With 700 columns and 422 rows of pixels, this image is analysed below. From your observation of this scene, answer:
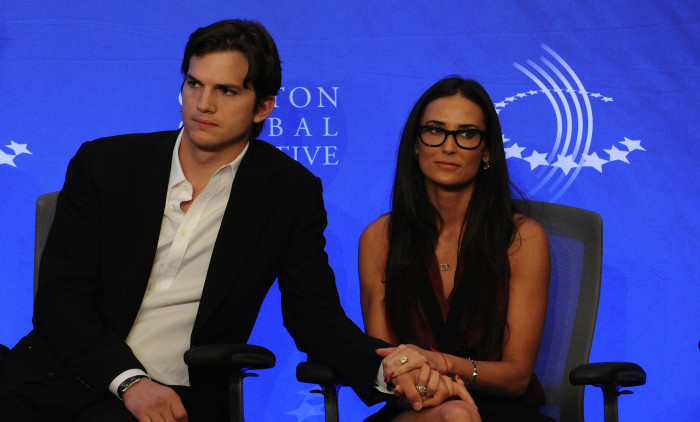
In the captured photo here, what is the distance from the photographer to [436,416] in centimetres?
211

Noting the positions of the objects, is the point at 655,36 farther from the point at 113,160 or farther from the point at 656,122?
the point at 113,160

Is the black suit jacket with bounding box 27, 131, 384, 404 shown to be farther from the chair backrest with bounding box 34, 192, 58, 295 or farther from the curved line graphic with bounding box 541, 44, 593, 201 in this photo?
the curved line graphic with bounding box 541, 44, 593, 201

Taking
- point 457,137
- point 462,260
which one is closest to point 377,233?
point 462,260

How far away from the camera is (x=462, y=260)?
2.63 metres

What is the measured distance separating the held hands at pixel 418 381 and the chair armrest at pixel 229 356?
34 centimetres

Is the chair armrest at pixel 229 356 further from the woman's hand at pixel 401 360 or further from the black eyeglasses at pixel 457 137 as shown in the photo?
the black eyeglasses at pixel 457 137

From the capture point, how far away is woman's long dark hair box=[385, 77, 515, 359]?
255 cm

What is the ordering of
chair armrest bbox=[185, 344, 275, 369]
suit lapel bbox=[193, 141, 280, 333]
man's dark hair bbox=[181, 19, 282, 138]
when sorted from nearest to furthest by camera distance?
chair armrest bbox=[185, 344, 275, 369] < suit lapel bbox=[193, 141, 280, 333] < man's dark hair bbox=[181, 19, 282, 138]

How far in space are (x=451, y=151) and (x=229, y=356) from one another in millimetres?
927

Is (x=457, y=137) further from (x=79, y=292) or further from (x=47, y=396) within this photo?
(x=47, y=396)

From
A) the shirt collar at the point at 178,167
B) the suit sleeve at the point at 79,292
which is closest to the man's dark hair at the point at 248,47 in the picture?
the shirt collar at the point at 178,167

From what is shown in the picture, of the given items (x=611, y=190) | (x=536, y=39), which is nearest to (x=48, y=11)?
(x=536, y=39)

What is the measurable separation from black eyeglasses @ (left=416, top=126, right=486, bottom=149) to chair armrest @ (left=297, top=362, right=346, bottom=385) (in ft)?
2.62

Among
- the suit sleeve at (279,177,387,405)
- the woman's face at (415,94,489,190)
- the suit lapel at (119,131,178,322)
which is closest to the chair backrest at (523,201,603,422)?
the woman's face at (415,94,489,190)
